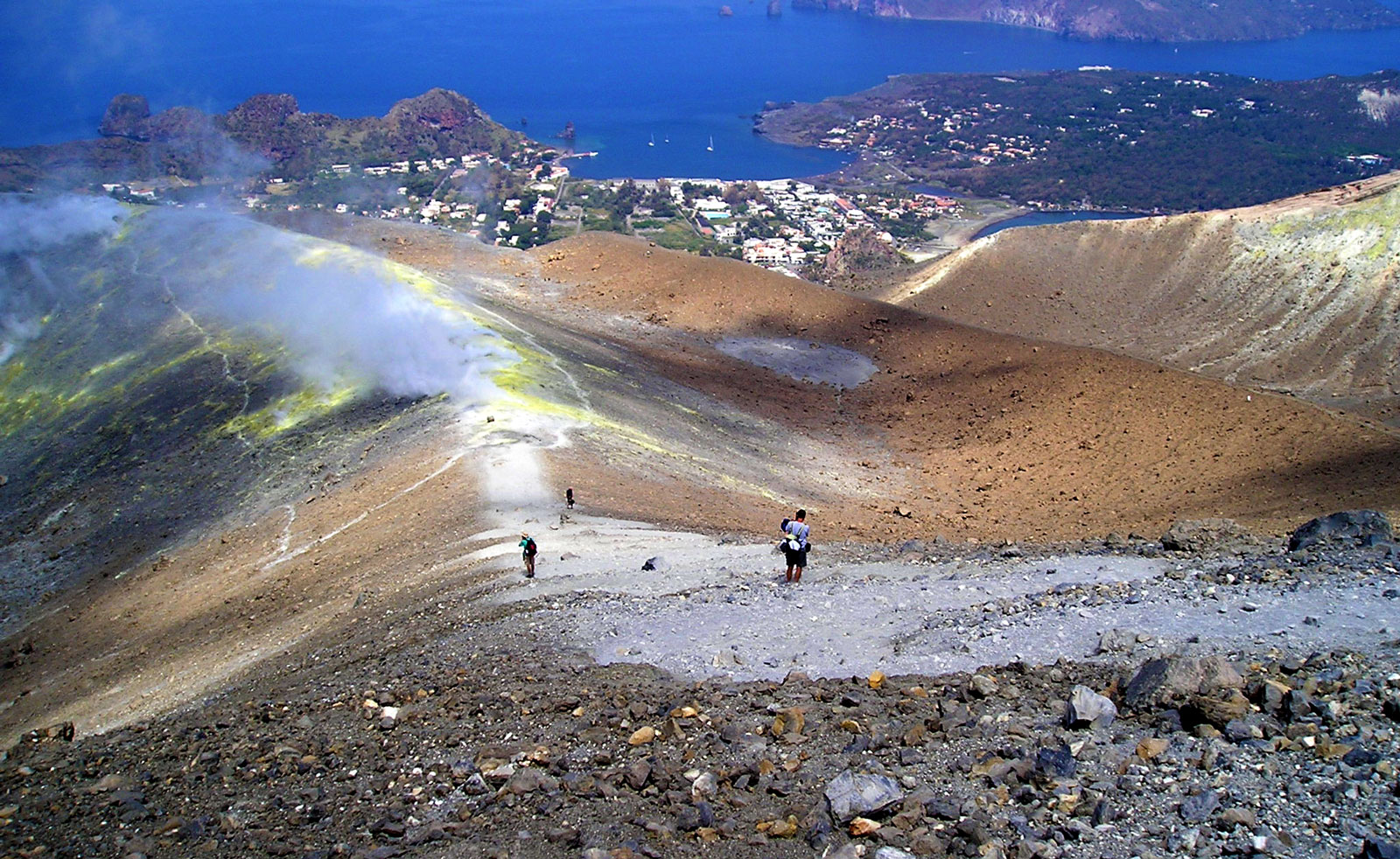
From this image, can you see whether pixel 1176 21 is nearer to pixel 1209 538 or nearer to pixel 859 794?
pixel 1209 538

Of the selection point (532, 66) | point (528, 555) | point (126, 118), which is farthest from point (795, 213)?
point (532, 66)

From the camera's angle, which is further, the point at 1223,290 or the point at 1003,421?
the point at 1223,290

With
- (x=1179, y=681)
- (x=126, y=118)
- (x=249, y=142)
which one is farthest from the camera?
(x=249, y=142)

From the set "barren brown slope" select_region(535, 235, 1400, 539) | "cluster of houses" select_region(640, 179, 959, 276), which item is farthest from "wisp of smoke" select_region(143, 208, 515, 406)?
"cluster of houses" select_region(640, 179, 959, 276)

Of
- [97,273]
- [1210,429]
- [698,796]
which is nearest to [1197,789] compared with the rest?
[698,796]

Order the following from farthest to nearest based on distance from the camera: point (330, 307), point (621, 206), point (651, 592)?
point (621, 206)
point (330, 307)
point (651, 592)

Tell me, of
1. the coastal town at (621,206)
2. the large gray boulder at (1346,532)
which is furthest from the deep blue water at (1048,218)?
the large gray boulder at (1346,532)

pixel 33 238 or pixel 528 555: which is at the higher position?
pixel 33 238
